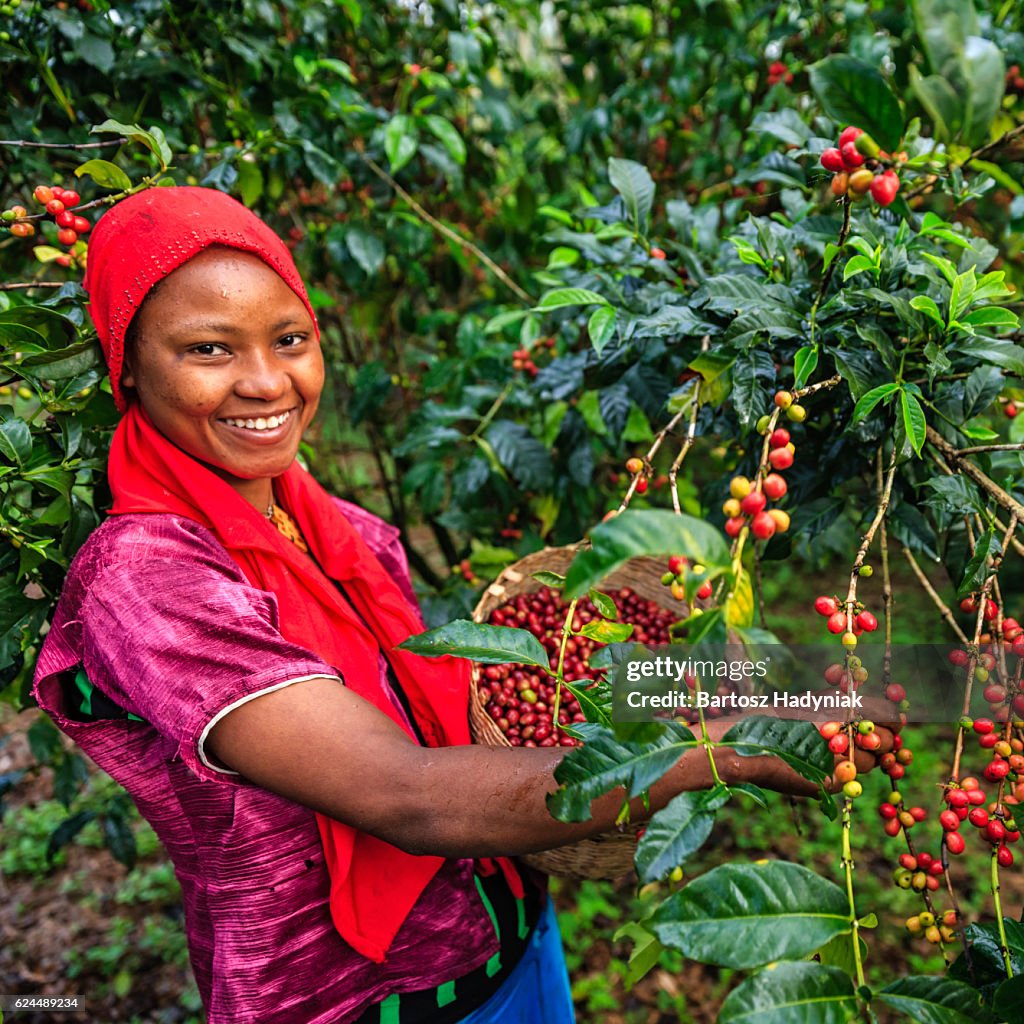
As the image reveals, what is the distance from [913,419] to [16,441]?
1.33 meters

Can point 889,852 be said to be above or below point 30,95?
below

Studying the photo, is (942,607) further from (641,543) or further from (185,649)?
(185,649)

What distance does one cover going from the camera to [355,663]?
1.32 metres

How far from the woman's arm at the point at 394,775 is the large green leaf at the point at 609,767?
0.19 m

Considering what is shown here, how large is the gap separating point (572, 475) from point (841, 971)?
141 centimetres

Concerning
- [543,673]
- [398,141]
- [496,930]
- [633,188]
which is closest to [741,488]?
[543,673]

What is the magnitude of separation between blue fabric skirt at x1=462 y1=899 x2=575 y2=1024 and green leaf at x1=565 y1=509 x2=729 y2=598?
3.62 feet

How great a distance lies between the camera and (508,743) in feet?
4.00

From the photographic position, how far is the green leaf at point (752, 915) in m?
0.70

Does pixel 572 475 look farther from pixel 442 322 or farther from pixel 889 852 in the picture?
pixel 889 852

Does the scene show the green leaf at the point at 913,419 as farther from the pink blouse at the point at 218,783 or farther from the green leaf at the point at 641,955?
the pink blouse at the point at 218,783

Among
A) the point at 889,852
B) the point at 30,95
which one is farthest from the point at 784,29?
the point at 889,852

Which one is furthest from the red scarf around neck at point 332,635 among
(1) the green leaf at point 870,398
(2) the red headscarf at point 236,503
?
(1) the green leaf at point 870,398

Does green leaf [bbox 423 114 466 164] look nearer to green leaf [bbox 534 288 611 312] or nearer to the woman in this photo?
green leaf [bbox 534 288 611 312]
